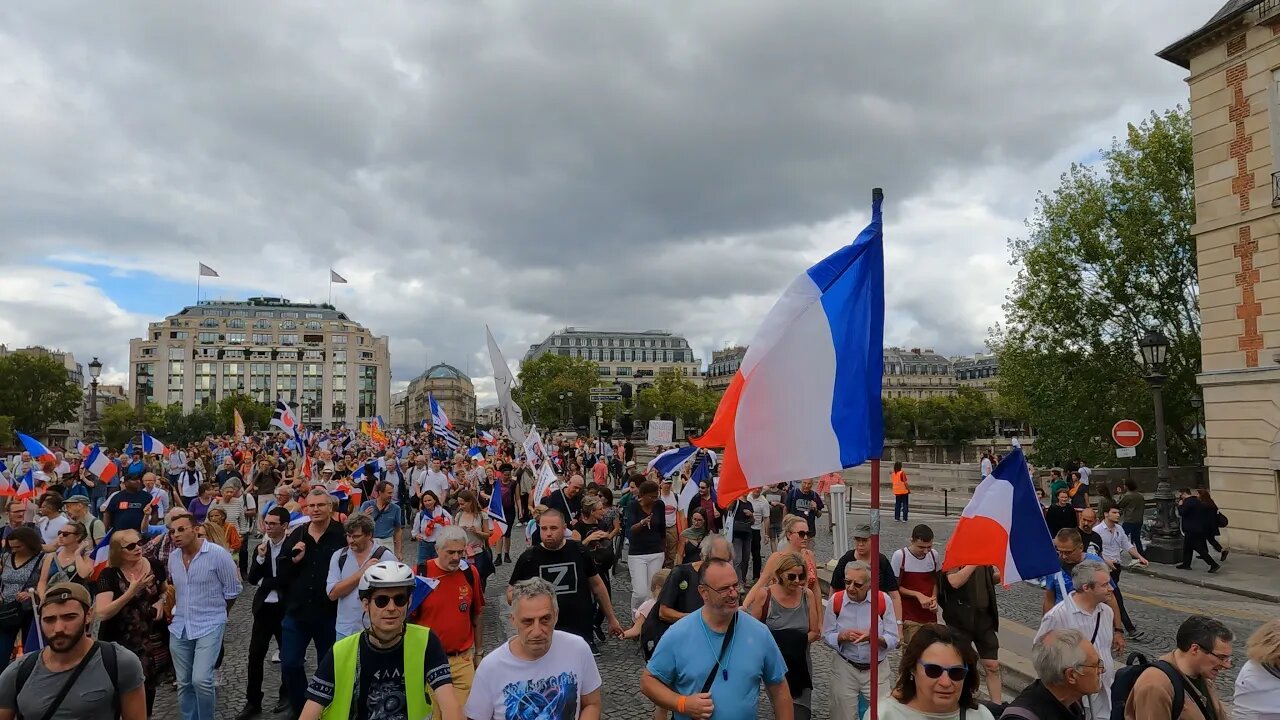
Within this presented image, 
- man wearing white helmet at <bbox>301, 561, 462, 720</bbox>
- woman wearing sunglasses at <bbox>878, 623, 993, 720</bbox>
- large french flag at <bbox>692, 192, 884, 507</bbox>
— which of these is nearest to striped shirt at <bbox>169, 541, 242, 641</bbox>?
man wearing white helmet at <bbox>301, 561, 462, 720</bbox>

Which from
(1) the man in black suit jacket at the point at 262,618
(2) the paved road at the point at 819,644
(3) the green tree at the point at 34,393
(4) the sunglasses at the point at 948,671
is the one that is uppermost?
(3) the green tree at the point at 34,393

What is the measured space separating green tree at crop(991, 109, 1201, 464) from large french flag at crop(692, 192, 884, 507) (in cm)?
2777

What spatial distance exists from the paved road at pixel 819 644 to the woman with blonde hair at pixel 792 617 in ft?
5.14

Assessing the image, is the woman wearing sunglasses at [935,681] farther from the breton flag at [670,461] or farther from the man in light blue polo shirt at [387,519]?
the breton flag at [670,461]

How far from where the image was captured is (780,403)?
490cm

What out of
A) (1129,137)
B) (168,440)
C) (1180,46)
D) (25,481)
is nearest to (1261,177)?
(1180,46)

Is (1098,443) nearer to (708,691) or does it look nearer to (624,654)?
(624,654)

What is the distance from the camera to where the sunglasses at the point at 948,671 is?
11.4 feet

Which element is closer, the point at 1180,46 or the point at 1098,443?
the point at 1180,46

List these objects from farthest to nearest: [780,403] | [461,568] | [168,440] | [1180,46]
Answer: [168,440], [1180,46], [461,568], [780,403]

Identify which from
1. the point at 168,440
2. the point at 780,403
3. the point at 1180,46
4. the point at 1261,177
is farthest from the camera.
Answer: the point at 168,440

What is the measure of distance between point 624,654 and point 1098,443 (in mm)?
27876

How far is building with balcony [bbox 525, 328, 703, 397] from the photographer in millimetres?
170500

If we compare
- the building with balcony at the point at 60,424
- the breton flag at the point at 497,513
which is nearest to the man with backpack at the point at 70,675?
the breton flag at the point at 497,513
